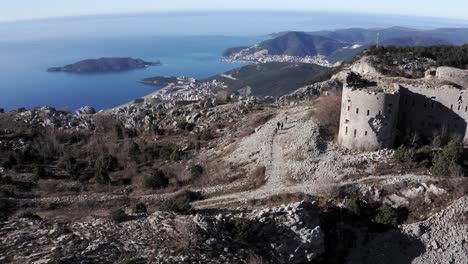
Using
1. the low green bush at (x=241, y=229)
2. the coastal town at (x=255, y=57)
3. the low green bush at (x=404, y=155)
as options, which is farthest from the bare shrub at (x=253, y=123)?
the coastal town at (x=255, y=57)

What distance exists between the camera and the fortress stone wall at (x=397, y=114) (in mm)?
26094

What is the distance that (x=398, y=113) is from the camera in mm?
28375

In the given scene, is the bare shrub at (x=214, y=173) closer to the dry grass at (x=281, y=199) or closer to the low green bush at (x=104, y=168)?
the dry grass at (x=281, y=199)

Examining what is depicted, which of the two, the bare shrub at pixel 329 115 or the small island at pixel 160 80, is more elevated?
the bare shrub at pixel 329 115

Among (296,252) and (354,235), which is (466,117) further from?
(296,252)

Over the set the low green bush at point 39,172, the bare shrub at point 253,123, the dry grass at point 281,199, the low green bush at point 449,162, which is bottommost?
the low green bush at point 39,172

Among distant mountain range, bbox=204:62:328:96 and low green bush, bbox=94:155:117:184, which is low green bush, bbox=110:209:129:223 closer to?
low green bush, bbox=94:155:117:184

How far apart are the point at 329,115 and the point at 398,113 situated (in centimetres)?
481

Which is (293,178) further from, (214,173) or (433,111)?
(433,111)

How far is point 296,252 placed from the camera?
19.7 metres

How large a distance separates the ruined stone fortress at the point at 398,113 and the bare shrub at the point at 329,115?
Answer: 1858 mm

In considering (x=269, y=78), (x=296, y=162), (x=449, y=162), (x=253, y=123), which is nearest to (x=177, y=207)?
(x=296, y=162)

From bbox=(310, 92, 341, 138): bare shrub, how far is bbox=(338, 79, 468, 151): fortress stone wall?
186 centimetres

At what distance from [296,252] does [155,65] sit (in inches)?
6507
